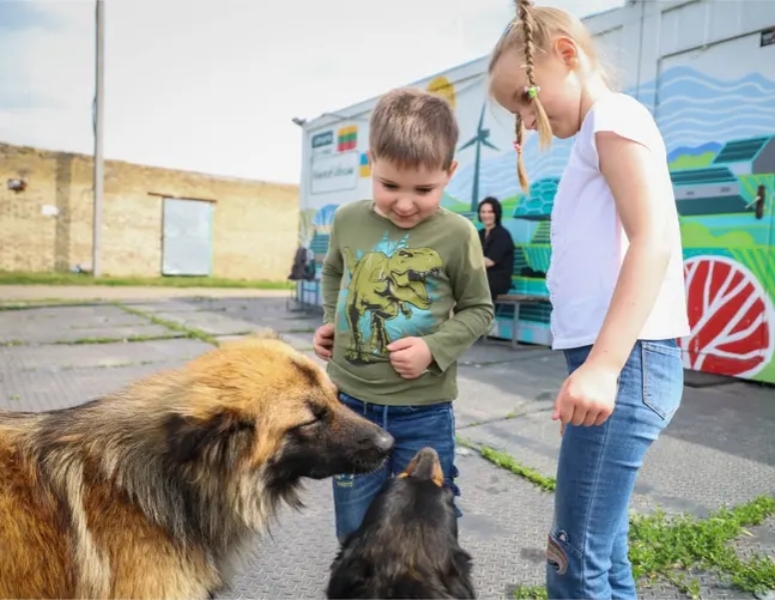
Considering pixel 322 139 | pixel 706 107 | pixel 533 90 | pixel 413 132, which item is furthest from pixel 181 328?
pixel 533 90

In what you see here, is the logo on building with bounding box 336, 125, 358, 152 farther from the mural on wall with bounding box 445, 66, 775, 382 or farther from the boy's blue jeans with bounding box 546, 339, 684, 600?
the boy's blue jeans with bounding box 546, 339, 684, 600

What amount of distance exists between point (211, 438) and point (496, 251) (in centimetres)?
697

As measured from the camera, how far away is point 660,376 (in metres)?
1.43

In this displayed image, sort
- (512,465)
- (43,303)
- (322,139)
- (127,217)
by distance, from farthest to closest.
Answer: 1. (127,217)
2. (322,139)
3. (43,303)
4. (512,465)

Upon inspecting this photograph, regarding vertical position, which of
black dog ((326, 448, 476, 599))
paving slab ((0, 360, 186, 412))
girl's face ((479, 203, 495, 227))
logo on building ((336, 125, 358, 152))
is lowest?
paving slab ((0, 360, 186, 412))

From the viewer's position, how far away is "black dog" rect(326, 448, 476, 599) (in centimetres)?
145

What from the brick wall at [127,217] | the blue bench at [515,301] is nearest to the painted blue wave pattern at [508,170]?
the blue bench at [515,301]

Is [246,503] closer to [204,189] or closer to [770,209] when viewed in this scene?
[770,209]

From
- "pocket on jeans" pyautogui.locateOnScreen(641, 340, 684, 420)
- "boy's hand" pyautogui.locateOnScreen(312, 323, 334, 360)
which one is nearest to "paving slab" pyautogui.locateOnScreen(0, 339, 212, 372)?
"boy's hand" pyautogui.locateOnScreen(312, 323, 334, 360)

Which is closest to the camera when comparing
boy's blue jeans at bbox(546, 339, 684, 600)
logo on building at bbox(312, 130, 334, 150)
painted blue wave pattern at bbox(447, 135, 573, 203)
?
boy's blue jeans at bbox(546, 339, 684, 600)

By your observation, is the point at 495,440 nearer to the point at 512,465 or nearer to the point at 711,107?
the point at 512,465

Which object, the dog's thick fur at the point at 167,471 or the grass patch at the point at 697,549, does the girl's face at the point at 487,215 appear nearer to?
the grass patch at the point at 697,549

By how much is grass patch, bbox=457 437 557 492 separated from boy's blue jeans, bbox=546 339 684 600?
73.3 inches

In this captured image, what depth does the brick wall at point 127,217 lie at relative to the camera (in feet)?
60.1
